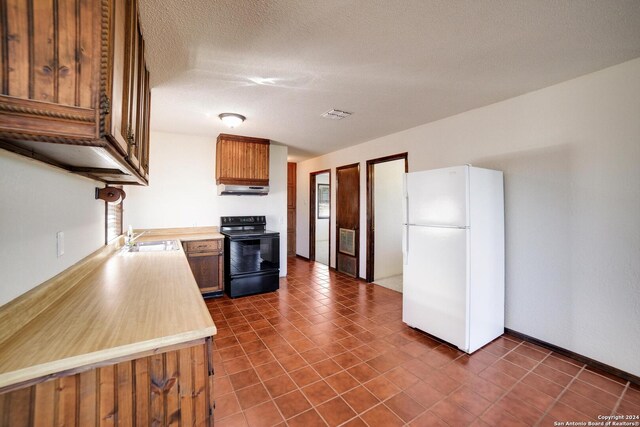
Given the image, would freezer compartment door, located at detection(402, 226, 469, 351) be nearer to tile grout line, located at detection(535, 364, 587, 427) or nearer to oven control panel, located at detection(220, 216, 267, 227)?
tile grout line, located at detection(535, 364, 587, 427)

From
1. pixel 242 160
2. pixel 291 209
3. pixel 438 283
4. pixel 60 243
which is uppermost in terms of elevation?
pixel 242 160

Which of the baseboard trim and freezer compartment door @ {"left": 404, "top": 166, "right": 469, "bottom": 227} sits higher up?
freezer compartment door @ {"left": 404, "top": 166, "right": 469, "bottom": 227}

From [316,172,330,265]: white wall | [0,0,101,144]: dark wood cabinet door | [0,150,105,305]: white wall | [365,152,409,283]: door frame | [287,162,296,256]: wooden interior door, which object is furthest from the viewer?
[316,172,330,265]: white wall

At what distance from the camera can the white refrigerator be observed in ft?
8.09

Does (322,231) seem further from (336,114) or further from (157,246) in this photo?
(157,246)

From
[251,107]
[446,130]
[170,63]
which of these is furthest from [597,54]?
[170,63]

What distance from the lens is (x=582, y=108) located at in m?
2.35

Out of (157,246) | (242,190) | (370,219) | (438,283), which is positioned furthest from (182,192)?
(438,283)

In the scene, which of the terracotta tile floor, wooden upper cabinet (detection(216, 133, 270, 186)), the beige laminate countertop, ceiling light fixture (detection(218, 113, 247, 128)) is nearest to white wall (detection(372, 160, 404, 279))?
the terracotta tile floor

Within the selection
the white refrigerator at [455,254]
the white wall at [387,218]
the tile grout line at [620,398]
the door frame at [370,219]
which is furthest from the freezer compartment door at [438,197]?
the white wall at [387,218]

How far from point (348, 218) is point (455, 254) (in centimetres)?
275

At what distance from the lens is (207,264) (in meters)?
3.80

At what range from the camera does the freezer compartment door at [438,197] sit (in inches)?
96.9

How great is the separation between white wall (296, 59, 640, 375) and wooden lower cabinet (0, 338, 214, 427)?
3006 mm
